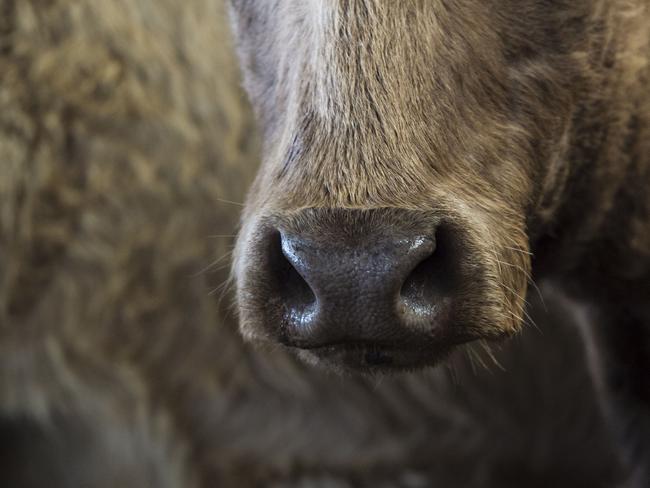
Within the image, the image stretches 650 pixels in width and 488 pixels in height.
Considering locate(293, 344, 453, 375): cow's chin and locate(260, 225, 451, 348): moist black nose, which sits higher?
locate(260, 225, 451, 348): moist black nose

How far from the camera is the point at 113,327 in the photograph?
101 inches

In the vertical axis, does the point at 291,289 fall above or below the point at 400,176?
below

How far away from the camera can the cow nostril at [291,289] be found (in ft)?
4.08

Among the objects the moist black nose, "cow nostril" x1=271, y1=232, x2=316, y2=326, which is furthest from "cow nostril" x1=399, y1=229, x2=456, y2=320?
"cow nostril" x1=271, y1=232, x2=316, y2=326

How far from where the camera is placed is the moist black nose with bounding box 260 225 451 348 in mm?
1190

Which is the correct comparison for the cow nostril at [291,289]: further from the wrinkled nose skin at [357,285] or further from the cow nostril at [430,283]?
the cow nostril at [430,283]

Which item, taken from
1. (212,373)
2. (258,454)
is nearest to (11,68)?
(212,373)

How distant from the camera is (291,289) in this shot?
4.18 ft

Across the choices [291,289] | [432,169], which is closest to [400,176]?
[432,169]

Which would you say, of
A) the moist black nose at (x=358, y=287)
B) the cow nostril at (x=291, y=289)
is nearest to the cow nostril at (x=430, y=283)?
the moist black nose at (x=358, y=287)

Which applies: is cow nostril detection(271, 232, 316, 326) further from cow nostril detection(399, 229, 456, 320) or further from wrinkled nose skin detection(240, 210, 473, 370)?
cow nostril detection(399, 229, 456, 320)

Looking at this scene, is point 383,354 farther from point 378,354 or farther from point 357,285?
point 357,285

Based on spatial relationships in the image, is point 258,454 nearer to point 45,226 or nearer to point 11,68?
point 45,226

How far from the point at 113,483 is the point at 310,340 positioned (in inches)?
64.8
